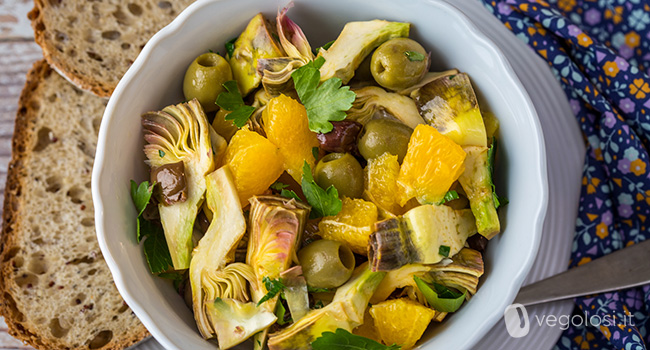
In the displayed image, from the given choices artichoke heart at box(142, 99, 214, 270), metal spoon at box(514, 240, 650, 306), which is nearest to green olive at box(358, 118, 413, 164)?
artichoke heart at box(142, 99, 214, 270)

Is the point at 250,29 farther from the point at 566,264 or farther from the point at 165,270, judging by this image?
the point at 566,264

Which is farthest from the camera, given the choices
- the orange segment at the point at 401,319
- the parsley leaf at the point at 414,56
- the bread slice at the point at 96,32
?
the bread slice at the point at 96,32

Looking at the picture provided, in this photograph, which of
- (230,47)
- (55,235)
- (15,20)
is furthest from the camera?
(15,20)

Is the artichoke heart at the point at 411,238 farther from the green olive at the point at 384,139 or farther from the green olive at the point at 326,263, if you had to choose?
the green olive at the point at 384,139

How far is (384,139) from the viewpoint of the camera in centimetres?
203

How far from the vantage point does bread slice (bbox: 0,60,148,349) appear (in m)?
2.85

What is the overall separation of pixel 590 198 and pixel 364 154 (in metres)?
1.34

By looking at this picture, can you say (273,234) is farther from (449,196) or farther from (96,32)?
(96,32)

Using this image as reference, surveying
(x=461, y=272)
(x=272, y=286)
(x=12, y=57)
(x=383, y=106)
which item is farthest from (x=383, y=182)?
(x=12, y=57)

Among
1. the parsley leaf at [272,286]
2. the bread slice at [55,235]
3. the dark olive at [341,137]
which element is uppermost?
the dark olive at [341,137]

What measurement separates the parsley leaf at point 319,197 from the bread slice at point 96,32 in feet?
5.01

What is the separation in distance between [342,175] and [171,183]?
63 cm

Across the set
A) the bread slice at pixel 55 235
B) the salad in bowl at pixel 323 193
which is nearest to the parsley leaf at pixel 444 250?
the salad in bowl at pixel 323 193

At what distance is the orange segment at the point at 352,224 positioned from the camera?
198 cm
